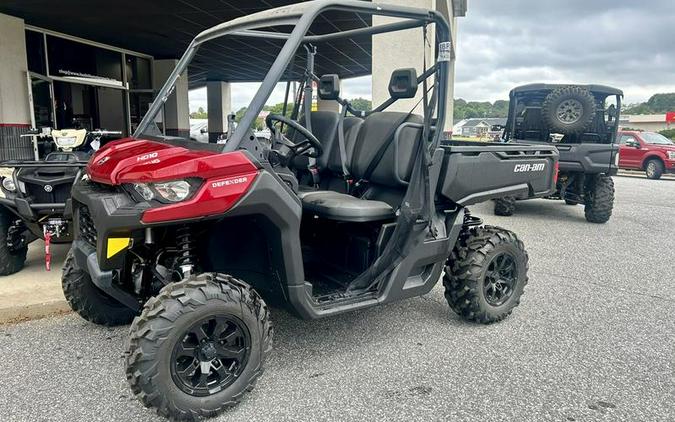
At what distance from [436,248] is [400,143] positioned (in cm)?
77

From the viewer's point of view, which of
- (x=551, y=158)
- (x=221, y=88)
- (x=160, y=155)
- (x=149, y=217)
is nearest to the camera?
(x=149, y=217)

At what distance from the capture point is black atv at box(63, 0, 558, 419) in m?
2.49

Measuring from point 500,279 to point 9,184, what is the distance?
4.14 meters

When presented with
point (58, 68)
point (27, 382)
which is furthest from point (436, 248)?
point (58, 68)

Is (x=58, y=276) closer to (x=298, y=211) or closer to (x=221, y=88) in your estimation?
(x=298, y=211)

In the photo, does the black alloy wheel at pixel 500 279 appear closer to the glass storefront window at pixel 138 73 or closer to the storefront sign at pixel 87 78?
the storefront sign at pixel 87 78

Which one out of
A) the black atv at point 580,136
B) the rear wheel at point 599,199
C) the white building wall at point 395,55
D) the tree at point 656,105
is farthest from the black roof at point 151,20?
the tree at point 656,105

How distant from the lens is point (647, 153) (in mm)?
16875

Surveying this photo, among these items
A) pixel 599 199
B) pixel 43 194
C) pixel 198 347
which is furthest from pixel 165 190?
pixel 599 199

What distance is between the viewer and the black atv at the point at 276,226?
8.18 feet

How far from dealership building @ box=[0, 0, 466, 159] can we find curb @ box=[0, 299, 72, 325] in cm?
483

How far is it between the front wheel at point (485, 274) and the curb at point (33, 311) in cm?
295

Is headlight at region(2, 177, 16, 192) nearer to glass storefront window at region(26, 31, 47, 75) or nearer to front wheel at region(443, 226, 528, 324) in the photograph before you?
front wheel at region(443, 226, 528, 324)

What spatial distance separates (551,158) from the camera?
4.33 meters
